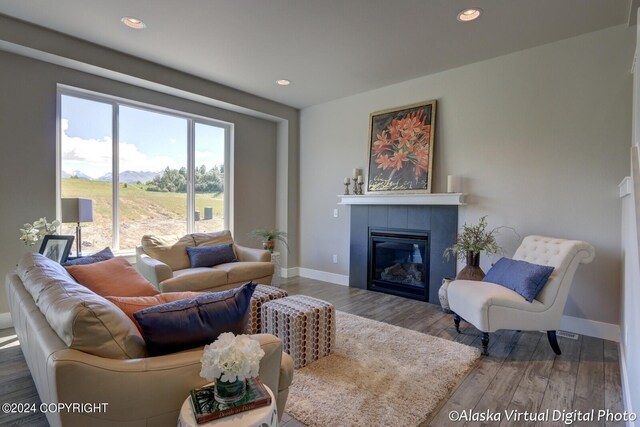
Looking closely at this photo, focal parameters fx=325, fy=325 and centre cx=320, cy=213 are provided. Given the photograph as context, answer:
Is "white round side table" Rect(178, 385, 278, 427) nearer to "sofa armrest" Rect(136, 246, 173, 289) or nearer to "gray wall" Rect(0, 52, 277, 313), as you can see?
"sofa armrest" Rect(136, 246, 173, 289)

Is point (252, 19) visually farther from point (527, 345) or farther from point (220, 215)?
point (527, 345)

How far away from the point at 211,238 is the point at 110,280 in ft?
7.18

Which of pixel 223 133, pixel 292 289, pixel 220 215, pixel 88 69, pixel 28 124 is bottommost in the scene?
pixel 292 289

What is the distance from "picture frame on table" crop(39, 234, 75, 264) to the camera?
3.03 metres

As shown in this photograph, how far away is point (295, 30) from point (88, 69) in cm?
235

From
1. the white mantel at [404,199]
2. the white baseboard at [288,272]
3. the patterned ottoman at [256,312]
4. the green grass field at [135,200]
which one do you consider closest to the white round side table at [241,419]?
the patterned ottoman at [256,312]

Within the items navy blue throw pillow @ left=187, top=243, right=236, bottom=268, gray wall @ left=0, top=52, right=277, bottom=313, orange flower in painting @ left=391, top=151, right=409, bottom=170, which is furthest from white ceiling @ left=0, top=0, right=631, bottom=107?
navy blue throw pillow @ left=187, top=243, right=236, bottom=268

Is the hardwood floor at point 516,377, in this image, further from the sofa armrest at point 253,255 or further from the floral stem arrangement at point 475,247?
the sofa armrest at point 253,255

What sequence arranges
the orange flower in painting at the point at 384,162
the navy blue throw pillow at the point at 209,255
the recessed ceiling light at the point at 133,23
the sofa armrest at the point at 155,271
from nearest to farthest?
the recessed ceiling light at the point at 133,23 → the sofa armrest at the point at 155,271 → the navy blue throw pillow at the point at 209,255 → the orange flower in painting at the point at 384,162

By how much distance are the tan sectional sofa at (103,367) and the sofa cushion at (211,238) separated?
2.89 m

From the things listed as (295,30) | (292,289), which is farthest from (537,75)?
(292,289)

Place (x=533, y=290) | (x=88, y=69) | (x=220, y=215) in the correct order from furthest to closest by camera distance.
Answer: (x=220, y=215)
(x=88, y=69)
(x=533, y=290)

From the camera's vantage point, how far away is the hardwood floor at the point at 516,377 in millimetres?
1979

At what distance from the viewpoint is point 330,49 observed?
3.47 metres
